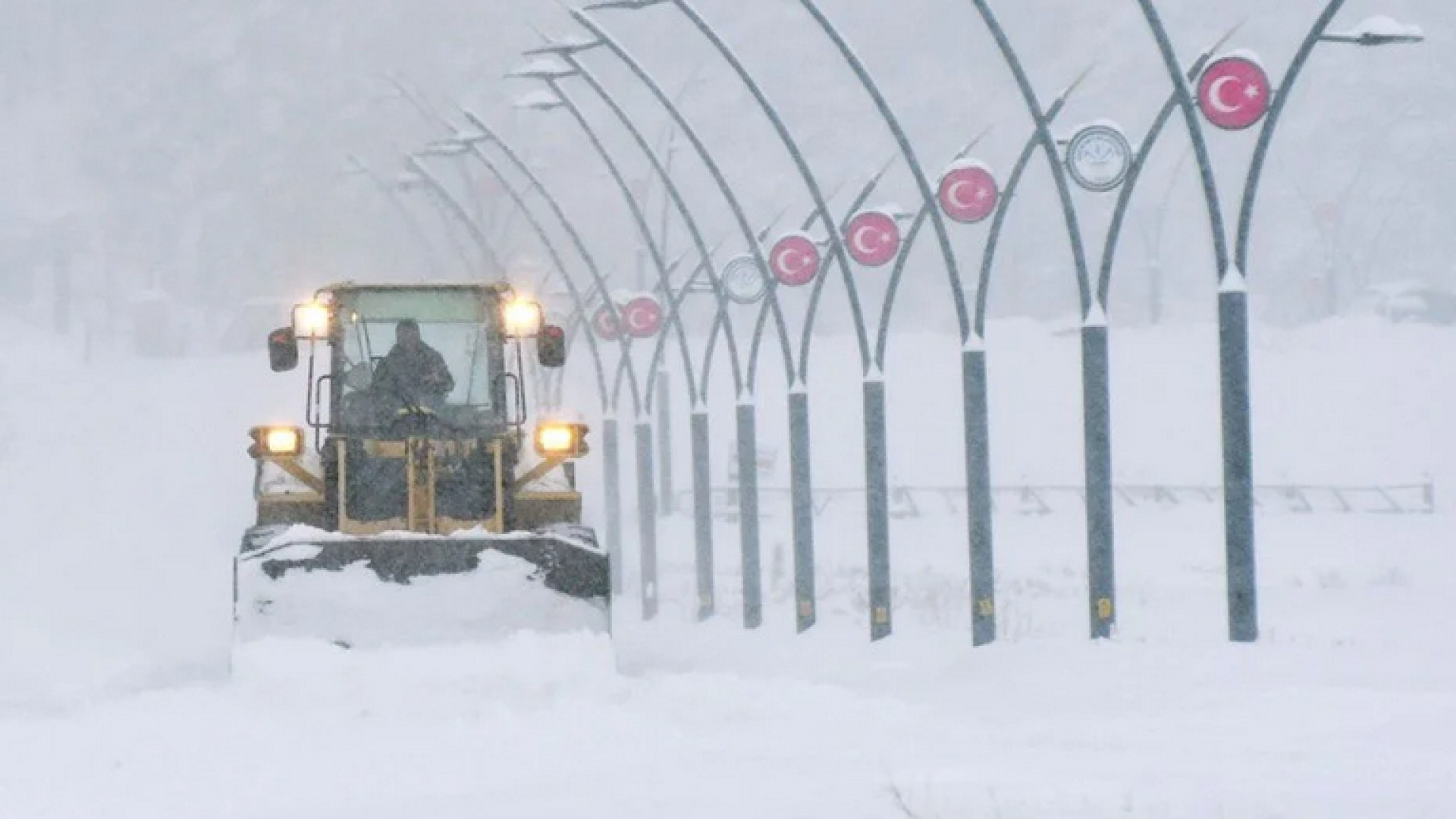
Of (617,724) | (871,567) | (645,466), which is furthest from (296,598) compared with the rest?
(645,466)

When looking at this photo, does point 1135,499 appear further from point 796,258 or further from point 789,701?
point 789,701

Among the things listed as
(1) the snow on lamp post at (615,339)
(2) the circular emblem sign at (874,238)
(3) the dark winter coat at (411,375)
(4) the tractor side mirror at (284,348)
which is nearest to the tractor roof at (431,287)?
(3) the dark winter coat at (411,375)

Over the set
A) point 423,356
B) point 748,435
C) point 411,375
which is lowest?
point 748,435

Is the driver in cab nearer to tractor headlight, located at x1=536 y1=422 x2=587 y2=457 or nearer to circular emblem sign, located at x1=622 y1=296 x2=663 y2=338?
tractor headlight, located at x1=536 y1=422 x2=587 y2=457

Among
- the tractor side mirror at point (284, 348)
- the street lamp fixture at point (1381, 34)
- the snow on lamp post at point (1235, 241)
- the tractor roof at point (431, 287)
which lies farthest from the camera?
the snow on lamp post at point (1235, 241)

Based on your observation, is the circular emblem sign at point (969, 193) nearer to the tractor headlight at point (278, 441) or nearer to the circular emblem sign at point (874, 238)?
the circular emblem sign at point (874, 238)

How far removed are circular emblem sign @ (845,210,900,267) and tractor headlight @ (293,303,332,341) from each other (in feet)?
25.8

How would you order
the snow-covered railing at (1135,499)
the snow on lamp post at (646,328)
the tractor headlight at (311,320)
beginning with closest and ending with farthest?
the tractor headlight at (311,320) → the snow on lamp post at (646,328) → the snow-covered railing at (1135,499)

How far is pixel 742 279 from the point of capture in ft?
85.2

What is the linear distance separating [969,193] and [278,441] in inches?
272

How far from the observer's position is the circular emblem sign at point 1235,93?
52.3ft

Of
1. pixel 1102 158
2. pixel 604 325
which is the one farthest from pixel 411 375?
pixel 604 325

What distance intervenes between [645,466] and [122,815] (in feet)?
69.0

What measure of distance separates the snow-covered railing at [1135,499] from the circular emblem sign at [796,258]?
70.0 ft
